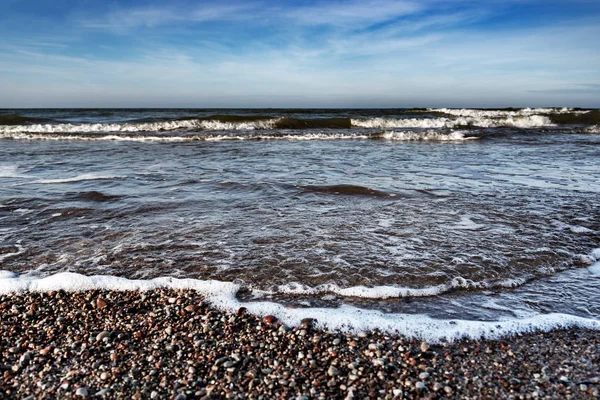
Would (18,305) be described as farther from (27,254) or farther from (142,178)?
(142,178)

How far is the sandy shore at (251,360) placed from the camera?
2.53 m

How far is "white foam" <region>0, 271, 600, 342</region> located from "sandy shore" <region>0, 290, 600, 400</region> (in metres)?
0.11

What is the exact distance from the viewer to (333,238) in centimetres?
521

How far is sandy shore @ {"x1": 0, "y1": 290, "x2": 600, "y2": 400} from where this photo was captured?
2.53 m

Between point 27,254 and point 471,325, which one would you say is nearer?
point 471,325

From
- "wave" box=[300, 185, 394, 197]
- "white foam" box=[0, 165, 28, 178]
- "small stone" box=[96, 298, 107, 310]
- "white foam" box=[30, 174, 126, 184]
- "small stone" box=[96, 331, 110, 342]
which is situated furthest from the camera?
"white foam" box=[0, 165, 28, 178]

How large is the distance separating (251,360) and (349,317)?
915 millimetres

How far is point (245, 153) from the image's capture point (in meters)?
14.7

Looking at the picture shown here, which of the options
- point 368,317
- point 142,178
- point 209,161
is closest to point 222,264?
point 368,317

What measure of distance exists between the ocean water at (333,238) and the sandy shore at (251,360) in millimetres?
257

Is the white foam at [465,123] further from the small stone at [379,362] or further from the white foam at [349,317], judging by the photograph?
the small stone at [379,362]

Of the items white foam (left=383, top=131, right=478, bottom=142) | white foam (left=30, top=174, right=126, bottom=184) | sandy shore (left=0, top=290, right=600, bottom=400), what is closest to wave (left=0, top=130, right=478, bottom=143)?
white foam (left=383, top=131, right=478, bottom=142)

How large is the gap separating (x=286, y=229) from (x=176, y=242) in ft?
4.63

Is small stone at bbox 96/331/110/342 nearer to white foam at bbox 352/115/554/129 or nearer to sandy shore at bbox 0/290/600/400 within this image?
sandy shore at bbox 0/290/600/400
